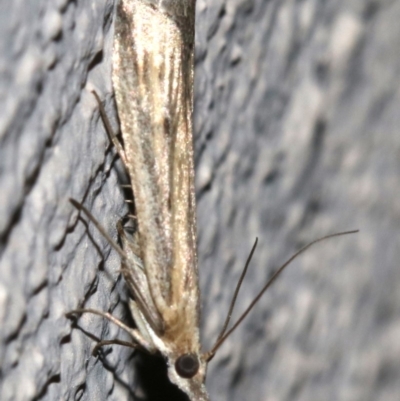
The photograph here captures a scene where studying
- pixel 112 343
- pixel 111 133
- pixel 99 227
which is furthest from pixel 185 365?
pixel 111 133

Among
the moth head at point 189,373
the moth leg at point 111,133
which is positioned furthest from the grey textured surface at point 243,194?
the moth head at point 189,373

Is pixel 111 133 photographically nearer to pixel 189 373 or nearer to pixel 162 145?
pixel 162 145

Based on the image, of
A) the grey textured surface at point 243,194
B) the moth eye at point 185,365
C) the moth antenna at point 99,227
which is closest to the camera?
the grey textured surface at point 243,194

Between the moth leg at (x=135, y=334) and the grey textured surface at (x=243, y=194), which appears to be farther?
the moth leg at (x=135, y=334)

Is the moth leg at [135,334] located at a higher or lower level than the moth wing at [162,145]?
lower

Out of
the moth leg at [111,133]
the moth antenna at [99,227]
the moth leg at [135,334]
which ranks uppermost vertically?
the moth leg at [111,133]

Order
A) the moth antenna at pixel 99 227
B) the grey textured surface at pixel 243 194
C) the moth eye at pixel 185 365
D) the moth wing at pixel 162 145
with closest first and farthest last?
the grey textured surface at pixel 243 194 < the moth antenna at pixel 99 227 < the moth wing at pixel 162 145 < the moth eye at pixel 185 365

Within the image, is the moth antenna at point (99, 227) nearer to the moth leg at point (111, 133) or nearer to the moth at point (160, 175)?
the moth at point (160, 175)

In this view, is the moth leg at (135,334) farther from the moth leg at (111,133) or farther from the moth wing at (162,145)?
the moth leg at (111,133)
